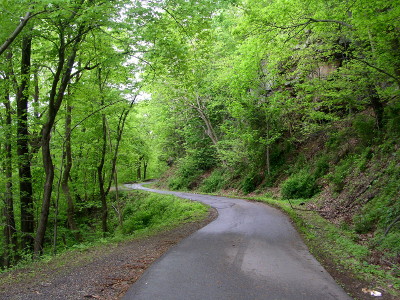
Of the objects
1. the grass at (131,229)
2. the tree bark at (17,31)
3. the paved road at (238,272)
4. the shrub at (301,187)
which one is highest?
the tree bark at (17,31)

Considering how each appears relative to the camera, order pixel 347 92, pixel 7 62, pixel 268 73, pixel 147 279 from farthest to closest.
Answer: pixel 268 73
pixel 347 92
pixel 7 62
pixel 147 279

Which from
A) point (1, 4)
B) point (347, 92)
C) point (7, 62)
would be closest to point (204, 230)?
point (347, 92)

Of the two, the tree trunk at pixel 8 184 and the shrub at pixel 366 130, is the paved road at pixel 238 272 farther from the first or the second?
the tree trunk at pixel 8 184

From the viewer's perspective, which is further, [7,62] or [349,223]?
[7,62]

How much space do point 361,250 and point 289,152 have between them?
15306 mm

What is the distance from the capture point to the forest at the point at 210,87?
7867mm

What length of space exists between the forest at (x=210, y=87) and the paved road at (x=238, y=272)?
5.57ft

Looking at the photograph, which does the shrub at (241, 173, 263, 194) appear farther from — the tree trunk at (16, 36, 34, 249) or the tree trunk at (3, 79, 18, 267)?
the tree trunk at (3, 79, 18, 267)

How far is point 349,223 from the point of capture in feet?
31.3

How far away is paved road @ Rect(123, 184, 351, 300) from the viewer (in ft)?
15.0

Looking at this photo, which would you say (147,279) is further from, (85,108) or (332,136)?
(332,136)

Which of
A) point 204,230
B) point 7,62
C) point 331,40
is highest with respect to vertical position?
point 331,40

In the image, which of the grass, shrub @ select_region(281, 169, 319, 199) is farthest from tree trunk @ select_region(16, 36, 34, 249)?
shrub @ select_region(281, 169, 319, 199)

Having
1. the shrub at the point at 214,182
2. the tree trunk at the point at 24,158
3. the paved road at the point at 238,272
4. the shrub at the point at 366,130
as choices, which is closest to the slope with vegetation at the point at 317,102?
the shrub at the point at 366,130
